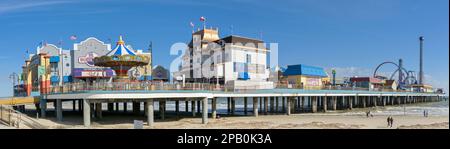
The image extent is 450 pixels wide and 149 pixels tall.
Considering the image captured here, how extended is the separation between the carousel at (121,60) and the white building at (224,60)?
14.3 m

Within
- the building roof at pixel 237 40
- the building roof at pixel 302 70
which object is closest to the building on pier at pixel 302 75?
the building roof at pixel 302 70

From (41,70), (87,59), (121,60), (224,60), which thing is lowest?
(41,70)

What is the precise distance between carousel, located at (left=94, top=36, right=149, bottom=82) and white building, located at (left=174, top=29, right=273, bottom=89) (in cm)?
1432

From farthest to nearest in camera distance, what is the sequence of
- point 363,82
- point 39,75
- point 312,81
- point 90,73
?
point 363,82 → point 312,81 → point 90,73 → point 39,75

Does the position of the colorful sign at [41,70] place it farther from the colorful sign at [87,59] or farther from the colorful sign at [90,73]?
the colorful sign at [87,59]

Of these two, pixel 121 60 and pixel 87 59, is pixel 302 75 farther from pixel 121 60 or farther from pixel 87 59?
pixel 87 59

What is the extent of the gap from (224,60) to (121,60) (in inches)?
752

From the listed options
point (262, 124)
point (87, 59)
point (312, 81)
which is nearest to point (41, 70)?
point (87, 59)

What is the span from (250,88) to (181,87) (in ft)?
40.0

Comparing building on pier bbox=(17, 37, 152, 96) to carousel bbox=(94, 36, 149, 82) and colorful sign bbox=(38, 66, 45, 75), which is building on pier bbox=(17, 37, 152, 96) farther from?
carousel bbox=(94, 36, 149, 82)

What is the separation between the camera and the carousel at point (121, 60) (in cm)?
4053

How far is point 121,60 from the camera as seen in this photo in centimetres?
4059

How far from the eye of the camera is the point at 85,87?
3316 centimetres
